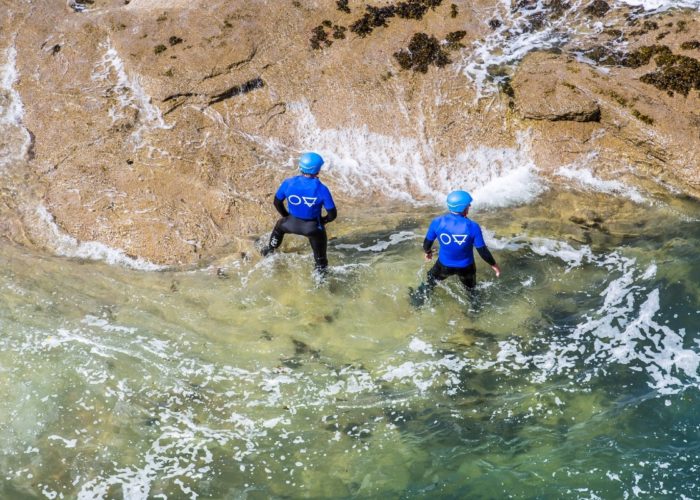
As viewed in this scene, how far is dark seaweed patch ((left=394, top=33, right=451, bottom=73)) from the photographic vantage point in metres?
10.7

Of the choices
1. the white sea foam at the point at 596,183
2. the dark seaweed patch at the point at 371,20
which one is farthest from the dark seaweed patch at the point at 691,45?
the dark seaweed patch at the point at 371,20

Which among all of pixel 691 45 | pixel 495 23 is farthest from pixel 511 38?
pixel 691 45

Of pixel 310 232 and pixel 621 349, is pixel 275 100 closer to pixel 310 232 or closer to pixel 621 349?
pixel 310 232

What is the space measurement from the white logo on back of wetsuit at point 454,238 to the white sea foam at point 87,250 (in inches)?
153

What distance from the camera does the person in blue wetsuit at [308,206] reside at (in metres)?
7.76

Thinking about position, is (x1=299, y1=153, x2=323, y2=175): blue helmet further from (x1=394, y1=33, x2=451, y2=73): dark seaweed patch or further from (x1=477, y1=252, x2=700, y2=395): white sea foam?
(x1=394, y1=33, x2=451, y2=73): dark seaweed patch

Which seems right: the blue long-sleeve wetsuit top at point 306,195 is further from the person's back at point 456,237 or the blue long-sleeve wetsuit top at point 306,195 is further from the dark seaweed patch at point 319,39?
the dark seaweed patch at point 319,39

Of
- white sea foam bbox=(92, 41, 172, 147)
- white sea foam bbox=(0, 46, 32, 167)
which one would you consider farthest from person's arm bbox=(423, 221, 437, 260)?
white sea foam bbox=(0, 46, 32, 167)

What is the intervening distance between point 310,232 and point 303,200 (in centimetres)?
45

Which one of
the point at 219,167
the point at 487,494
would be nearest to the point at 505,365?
the point at 487,494

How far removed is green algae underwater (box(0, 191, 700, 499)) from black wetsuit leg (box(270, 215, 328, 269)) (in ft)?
1.30

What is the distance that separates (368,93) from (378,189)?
1.80m

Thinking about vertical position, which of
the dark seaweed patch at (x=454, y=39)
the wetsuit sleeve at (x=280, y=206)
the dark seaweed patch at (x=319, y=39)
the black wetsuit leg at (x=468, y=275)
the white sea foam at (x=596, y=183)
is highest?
the dark seaweed patch at (x=319, y=39)

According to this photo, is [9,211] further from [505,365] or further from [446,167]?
[505,365]
